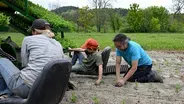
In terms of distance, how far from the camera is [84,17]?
57.2m

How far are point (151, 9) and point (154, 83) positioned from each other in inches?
2027

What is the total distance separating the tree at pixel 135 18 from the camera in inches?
2042

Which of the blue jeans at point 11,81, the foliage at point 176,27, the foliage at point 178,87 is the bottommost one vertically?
the foliage at point 176,27

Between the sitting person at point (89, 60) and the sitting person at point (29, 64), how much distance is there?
242cm

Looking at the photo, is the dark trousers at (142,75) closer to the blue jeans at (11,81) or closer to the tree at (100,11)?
the blue jeans at (11,81)

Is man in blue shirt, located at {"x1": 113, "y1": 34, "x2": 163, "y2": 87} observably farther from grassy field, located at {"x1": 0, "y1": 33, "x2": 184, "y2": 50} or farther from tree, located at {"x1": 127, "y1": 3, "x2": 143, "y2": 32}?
tree, located at {"x1": 127, "y1": 3, "x2": 143, "y2": 32}

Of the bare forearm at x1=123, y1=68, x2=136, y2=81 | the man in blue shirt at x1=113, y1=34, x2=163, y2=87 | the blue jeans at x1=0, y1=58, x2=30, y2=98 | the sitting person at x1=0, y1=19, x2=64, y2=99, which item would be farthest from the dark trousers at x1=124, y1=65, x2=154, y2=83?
the blue jeans at x1=0, y1=58, x2=30, y2=98

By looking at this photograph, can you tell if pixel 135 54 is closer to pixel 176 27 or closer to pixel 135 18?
pixel 135 18

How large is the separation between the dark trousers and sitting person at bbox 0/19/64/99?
2.82 meters

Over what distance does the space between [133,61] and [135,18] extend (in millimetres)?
46761

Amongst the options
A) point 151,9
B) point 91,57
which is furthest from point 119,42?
point 151,9

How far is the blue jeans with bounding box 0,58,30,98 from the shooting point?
4250mm

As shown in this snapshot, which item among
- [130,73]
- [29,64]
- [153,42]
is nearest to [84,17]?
[153,42]

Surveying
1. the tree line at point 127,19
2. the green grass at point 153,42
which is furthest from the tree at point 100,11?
the green grass at point 153,42
